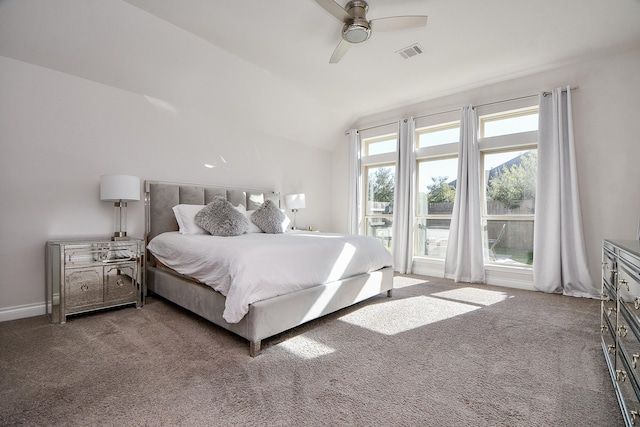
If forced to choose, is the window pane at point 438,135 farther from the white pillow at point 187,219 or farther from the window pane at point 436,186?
the white pillow at point 187,219

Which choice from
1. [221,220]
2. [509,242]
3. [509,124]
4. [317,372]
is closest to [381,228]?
[509,242]

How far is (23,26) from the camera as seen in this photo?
8.57 ft

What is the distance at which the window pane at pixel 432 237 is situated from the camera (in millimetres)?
4938

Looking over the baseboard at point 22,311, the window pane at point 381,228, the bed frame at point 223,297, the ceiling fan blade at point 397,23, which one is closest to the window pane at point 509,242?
the window pane at point 381,228

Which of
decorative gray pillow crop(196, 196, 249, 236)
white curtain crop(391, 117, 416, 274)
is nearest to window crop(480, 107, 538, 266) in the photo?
white curtain crop(391, 117, 416, 274)

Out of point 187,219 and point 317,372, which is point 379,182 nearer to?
point 187,219

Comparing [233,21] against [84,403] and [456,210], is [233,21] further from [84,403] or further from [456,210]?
[456,210]

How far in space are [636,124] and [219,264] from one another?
191 inches

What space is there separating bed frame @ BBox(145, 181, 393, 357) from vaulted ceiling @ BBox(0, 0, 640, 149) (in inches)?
A: 48.9

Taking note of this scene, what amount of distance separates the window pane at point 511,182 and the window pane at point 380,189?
5.38ft

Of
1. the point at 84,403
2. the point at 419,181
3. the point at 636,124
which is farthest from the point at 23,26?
the point at 636,124

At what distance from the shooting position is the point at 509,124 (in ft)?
14.2

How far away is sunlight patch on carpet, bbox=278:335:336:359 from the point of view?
210 cm

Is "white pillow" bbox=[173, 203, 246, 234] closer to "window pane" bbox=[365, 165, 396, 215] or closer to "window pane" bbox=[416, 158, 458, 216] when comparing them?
"window pane" bbox=[365, 165, 396, 215]
